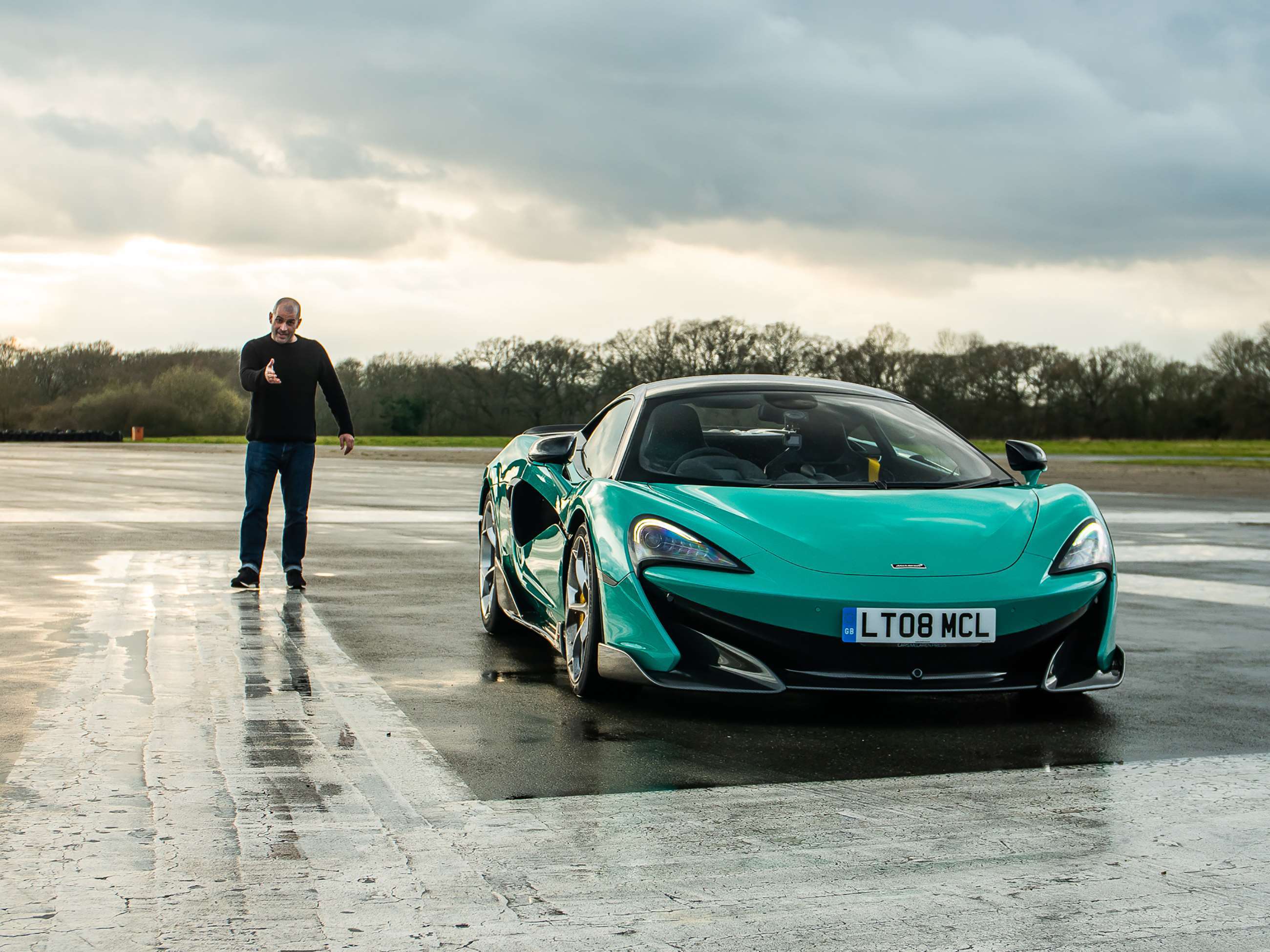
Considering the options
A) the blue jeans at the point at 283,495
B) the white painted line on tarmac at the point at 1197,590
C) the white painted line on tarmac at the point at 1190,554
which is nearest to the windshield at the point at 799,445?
the white painted line on tarmac at the point at 1197,590

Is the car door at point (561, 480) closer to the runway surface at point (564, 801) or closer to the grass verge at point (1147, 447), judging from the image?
the runway surface at point (564, 801)

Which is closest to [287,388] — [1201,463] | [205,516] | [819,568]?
[819,568]

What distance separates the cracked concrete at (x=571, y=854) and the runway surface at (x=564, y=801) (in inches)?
0.5

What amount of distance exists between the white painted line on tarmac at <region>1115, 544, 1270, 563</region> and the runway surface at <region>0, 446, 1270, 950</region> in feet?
15.2

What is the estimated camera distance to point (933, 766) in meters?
4.78

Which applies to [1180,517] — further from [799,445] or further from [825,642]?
[825,642]

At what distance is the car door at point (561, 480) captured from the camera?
21.5 ft

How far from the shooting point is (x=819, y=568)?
5.36 meters

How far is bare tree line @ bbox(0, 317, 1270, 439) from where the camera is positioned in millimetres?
88000

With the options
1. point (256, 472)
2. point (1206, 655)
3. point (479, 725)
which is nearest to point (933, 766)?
point (479, 725)

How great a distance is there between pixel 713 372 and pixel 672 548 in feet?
302

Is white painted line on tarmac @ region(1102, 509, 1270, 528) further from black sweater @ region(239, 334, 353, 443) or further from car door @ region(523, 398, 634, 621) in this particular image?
car door @ region(523, 398, 634, 621)

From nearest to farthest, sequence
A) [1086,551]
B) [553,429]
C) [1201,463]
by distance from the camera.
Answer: [1086,551] → [553,429] → [1201,463]

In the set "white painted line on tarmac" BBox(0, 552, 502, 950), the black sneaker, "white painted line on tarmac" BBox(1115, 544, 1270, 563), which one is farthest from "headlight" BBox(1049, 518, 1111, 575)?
"white painted line on tarmac" BBox(1115, 544, 1270, 563)
